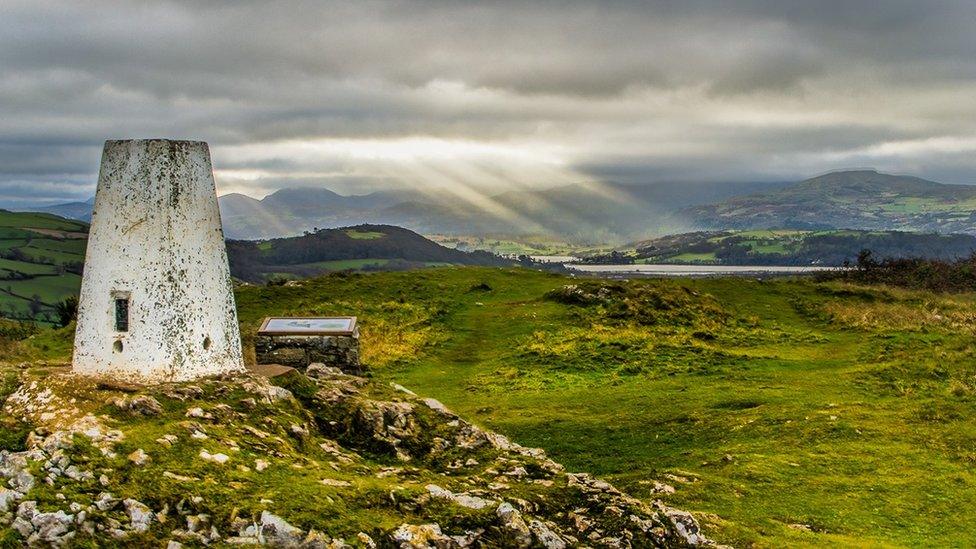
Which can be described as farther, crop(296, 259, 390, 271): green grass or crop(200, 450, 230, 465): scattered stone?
crop(296, 259, 390, 271): green grass

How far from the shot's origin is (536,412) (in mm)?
22391

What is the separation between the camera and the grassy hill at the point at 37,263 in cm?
11131

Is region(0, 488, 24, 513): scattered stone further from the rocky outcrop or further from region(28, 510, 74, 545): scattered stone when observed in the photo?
region(28, 510, 74, 545): scattered stone

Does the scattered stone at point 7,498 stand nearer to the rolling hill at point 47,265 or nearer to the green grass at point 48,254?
the rolling hill at point 47,265

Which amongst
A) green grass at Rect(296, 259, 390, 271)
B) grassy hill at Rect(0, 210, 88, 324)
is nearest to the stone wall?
grassy hill at Rect(0, 210, 88, 324)

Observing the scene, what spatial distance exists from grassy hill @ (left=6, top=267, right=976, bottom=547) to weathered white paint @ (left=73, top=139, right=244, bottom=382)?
1.89 m

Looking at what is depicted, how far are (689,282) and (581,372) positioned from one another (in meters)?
22.5

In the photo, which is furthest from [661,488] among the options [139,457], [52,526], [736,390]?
[736,390]

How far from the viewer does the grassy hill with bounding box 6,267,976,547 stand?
48.4 feet

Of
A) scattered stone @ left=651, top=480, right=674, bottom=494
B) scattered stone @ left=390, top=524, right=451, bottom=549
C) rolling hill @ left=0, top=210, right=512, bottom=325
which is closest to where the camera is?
scattered stone @ left=390, top=524, right=451, bottom=549

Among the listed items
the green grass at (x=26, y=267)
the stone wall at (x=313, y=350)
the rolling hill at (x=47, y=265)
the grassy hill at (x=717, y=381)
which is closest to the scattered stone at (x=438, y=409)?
the grassy hill at (x=717, y=381)

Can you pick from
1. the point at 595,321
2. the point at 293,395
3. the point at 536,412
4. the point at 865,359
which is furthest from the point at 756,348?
the point at 293,395

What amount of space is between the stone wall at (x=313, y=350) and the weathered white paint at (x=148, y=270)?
9352 mm

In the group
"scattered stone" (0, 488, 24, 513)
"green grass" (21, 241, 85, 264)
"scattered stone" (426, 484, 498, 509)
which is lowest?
"scattered stone" (426, 484, 498, 509)
